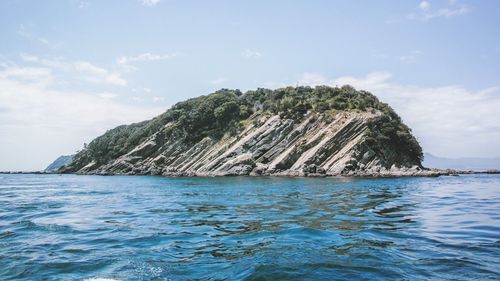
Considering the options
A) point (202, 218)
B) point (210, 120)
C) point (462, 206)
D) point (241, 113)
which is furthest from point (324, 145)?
point (202, 218)

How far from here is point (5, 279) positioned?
9.38m

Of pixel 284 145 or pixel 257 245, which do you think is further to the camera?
pixel 284 145

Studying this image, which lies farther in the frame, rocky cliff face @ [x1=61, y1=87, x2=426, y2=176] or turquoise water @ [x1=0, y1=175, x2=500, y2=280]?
rocky cliff face @ [x1=61, y1=87, x2=426, y2=176]

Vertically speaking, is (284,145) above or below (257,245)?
above

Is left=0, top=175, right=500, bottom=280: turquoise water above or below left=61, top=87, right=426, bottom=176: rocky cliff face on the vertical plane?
below

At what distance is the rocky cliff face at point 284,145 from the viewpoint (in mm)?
75812

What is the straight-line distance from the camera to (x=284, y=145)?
280ft

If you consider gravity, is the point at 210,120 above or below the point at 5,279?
above

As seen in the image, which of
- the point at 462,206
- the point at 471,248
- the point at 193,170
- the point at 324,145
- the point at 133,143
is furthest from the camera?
the point at 133,143

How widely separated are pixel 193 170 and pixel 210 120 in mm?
20307

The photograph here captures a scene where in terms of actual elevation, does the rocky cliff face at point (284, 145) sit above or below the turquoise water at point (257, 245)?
above

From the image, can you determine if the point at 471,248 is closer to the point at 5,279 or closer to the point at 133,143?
the point at 5,279

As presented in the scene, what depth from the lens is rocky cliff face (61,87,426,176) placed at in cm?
7581

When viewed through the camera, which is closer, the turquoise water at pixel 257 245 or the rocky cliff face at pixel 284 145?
the turquoise water at pixel 257 245
